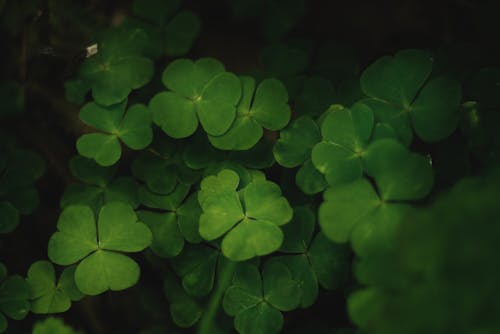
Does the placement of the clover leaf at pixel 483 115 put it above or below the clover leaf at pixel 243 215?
above

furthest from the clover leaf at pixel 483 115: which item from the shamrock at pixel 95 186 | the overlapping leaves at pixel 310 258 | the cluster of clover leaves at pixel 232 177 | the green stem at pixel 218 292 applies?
the shamrock at pixel 95 186

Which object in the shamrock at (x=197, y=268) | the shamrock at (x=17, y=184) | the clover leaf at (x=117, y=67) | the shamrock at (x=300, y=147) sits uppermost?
the clover leaf at (x=117, y=67)

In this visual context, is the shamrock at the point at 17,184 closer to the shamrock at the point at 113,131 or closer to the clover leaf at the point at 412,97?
the shamrock at the point at 113,131

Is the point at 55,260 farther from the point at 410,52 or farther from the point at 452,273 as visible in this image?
the point at 410,52

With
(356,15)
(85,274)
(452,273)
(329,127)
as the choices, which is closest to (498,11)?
(356,15)

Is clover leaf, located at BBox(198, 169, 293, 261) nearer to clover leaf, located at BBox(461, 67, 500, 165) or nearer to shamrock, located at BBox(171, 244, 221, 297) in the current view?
shamrock, located at BBox(171, 244, 221, 297)

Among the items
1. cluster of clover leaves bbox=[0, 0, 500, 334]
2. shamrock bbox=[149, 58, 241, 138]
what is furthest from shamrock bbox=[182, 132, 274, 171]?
shamrock bbox=[149, 58, 241, 138]
